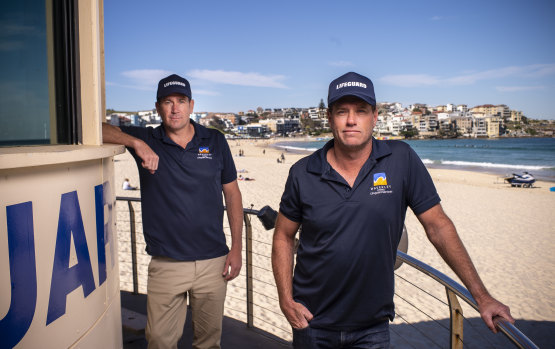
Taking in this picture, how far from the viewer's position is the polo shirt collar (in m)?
1.74

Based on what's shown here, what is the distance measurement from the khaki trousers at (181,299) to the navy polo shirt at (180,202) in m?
0.08

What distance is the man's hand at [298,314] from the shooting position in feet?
5.87

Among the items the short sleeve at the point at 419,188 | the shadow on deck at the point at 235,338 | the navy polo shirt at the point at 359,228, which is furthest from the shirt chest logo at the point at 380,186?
the shadow on deck at the point at 235,338

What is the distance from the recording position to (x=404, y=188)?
173 cm

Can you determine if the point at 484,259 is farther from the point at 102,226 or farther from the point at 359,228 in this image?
the point at 102,226

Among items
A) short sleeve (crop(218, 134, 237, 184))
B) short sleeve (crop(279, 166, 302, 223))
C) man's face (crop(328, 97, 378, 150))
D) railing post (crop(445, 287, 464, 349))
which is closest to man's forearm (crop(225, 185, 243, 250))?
short sleeve (crop(218, 134, 237, 184))

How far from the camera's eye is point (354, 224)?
65.7 inches

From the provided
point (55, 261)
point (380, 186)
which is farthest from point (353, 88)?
point (55, 261)

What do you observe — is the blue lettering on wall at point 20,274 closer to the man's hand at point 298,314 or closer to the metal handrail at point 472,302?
the man's hand at point 298,314

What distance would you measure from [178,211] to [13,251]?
1.16 meters

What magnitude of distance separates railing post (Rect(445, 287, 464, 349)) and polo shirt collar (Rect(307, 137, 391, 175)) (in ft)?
1.96

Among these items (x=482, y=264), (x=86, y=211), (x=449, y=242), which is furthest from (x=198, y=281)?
(x=482, y=264)

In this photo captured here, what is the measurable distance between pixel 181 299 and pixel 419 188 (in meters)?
1.54

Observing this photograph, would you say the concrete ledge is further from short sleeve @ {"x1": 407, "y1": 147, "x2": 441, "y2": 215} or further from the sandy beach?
the sandy beach
